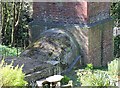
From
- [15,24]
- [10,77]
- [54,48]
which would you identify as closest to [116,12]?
[15,24]

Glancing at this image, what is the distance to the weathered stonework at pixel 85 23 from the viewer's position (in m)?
15.9

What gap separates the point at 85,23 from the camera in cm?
1593

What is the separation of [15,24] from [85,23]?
4820 mm

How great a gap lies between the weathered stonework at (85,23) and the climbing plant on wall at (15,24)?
8.18 ft

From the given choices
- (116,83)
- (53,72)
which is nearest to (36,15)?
(53,72)

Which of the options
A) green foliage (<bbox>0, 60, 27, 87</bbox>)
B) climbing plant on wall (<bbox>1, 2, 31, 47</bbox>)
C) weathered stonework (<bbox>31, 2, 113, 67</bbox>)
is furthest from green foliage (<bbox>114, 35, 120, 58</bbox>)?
green foliage (<bbox>0, 60, 27, 87</bbox>)

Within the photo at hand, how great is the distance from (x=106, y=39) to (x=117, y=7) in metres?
3.74

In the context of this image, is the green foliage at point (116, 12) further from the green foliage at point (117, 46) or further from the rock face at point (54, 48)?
the rock face at point (54, 48)

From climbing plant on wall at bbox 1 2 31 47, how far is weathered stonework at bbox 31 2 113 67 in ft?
8.18

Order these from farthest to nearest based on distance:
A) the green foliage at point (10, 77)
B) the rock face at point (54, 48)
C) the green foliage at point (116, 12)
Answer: the green foliage at point (116, 12), the rock face at point (54, 48), the green foliage at point (10, 77)

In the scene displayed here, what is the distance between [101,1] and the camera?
16.9 meters

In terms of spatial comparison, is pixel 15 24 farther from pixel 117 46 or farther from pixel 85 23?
pixel 117 46

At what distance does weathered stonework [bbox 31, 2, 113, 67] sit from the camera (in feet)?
52.2

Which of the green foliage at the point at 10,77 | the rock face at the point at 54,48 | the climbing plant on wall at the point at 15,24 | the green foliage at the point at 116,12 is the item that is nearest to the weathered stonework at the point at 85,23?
the rock face at the point at 54,48
